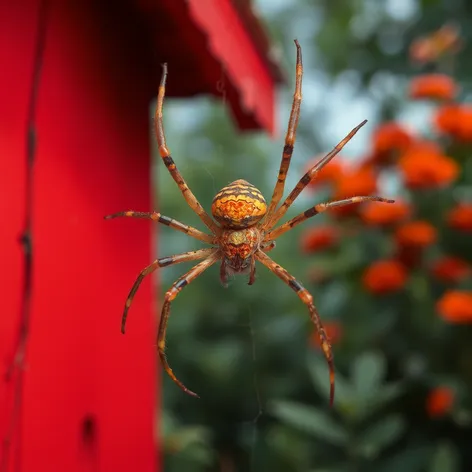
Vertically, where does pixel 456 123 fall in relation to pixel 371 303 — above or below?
above

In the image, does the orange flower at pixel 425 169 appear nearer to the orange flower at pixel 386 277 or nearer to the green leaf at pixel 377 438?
the orange flower at pixel 386 277

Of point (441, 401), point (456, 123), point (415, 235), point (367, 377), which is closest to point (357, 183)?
point (415, 235)

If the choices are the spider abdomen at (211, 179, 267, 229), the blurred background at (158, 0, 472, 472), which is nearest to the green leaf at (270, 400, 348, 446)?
the blurred background at (158, 0, 472, 472)

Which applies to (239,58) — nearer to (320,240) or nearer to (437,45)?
(320,240)

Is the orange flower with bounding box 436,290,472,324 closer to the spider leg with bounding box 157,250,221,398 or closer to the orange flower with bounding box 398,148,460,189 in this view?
the orange flower with bounding box 398,148,460,189

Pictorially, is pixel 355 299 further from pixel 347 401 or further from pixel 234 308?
pixel 234 308

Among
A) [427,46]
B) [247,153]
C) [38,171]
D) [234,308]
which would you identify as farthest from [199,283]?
[38,171]

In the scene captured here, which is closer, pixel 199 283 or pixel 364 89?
pixel 364 89
